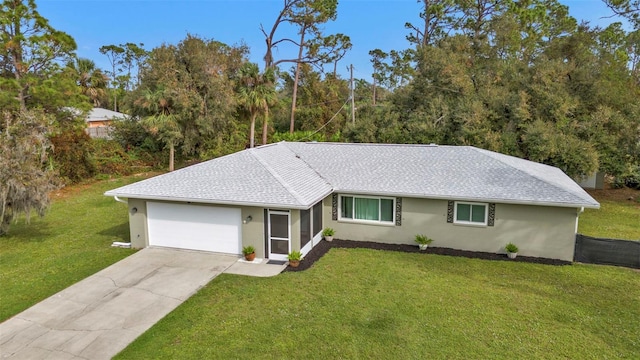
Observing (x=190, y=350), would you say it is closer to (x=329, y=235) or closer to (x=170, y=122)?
(x=329, y=235)

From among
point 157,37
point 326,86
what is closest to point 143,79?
point 157,37

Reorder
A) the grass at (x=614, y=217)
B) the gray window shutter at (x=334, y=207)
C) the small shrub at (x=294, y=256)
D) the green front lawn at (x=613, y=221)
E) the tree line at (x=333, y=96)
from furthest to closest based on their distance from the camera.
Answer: the tree line at (x=333, y=96)
the grass at (x=614, y=217)
the green front lawn at (x=613, y=221)
the gray window shutter at (x=334, y=207)
the small shrub at (x=294, y=256)

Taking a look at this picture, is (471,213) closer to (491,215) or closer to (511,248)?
(491,215)

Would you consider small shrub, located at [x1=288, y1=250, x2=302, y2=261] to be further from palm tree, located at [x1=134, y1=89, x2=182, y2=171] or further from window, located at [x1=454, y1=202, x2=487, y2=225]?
palm tree, located at [x1=134, y1=89, x2=182, y2=171]

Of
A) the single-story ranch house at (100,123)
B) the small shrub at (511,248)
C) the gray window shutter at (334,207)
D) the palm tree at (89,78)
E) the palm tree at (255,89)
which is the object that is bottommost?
the small shrub at (511,248)

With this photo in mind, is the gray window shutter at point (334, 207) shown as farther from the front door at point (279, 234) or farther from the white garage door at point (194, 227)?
the white garage door at point (194, 227)

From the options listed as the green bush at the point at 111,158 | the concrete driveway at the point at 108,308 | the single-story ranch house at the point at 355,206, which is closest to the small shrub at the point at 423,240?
the single-story ranch house at the point at 355,206

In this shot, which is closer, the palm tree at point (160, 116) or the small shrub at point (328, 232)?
the small shrub at point (328, 232)

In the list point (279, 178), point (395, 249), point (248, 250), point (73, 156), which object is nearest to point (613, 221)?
point (395, 249)
